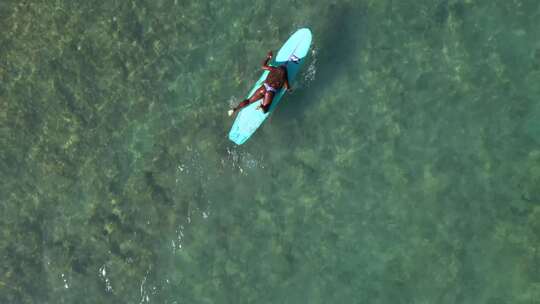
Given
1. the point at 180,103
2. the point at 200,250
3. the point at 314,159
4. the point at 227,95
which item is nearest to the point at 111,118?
the point at 180,103

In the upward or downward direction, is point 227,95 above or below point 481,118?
above

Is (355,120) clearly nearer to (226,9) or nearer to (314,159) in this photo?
(314,159)

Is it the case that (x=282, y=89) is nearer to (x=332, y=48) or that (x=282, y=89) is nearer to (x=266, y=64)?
(x=266, y=64)

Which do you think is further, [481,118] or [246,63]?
[246,63]

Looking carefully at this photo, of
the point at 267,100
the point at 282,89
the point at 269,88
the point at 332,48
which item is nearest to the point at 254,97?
the point at 267,100

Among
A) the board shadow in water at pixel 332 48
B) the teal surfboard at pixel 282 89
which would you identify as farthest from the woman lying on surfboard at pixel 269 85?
the board shadow in water at pixel 332 48

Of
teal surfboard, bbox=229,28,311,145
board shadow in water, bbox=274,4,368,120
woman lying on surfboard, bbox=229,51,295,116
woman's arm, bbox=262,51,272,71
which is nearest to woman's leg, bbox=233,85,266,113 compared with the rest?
woman lying on surfboard, bbox=229,51,295,116
